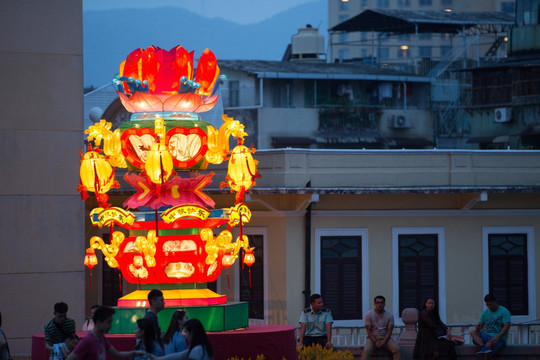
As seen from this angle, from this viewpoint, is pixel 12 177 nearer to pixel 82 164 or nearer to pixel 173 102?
pixel 82 164

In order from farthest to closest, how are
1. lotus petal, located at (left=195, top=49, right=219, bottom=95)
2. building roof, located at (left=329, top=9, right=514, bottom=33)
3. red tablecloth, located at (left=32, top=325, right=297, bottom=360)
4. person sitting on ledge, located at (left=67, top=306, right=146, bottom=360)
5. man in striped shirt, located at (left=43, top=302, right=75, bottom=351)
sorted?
building roof, located at (left=329, top=9, right=514, bottom=33), lotus petal, located at (left=195, top=49, right=219, bottom=95), red tablecloth, located at (left=32, top=325, right=297, bottom=360), man in striped shirt, located at (left=43, top=302, right=75, bottom=351), person sitting on ledge, located at (left=67, top=306, right=146, bottom=360)

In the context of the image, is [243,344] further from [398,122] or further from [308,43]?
[308,43]

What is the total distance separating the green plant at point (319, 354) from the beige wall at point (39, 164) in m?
4.78

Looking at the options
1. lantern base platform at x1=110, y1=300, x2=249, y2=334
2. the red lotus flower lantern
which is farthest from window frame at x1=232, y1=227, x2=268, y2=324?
lantern base platform at x1=110, y1=300, x2=249, y2=334

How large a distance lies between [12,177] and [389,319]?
721 cm

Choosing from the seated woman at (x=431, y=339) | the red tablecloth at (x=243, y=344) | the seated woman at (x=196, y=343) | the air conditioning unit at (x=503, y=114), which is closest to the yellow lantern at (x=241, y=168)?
the red tablecloth at (x=243, y=344)

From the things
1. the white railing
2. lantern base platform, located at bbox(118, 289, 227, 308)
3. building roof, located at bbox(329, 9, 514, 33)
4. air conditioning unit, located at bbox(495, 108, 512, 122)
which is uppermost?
building roof, located at bbox(329, 9, 514, 33)

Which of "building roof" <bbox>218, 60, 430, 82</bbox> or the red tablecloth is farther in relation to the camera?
"building roof" <bbox>218, 60, 430, 82</bbox>

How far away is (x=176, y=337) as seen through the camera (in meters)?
14.7

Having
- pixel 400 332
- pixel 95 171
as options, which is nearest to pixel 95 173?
pixel 95 171

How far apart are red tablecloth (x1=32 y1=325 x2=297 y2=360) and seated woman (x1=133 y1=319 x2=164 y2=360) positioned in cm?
380

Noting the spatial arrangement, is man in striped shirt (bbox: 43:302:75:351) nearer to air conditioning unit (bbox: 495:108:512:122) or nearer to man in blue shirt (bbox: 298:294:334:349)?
man in blue shirt (bbox: 298:294:334:349)

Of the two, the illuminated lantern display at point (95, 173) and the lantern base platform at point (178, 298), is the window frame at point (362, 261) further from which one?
the illuminated lantern display at point (95, 173)

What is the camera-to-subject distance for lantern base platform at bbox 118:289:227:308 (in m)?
19.1
